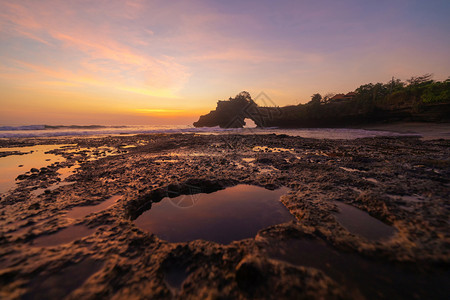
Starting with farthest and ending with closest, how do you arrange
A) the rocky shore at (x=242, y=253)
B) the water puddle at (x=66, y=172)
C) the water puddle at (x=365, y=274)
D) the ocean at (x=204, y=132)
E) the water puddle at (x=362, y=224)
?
the ocean at (x=204, y=132) < the water puddle at (x=66, y=172) < the water puddle at (x=362, y=224) < the rocky shore at (x=242, y=253) < the water puddle at (x=365, y=274)

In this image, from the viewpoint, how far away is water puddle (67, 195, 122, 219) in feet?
10.7

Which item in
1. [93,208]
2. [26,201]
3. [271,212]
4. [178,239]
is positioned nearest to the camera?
[178,239]

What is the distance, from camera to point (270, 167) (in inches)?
252

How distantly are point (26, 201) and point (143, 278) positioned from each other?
13.5ft

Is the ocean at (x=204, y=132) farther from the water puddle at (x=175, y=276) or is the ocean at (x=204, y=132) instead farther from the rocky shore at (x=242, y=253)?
the water puddle at (x=175, y=276)

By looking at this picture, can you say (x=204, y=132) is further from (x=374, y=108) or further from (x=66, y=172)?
(x=374, y=108)

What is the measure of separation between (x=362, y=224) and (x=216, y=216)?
2.40 metres

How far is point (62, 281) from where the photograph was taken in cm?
184

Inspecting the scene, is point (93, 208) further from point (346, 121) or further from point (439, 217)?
point (346, 121)

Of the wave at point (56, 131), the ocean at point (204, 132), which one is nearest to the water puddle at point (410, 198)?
the ocean at point (204, 132)

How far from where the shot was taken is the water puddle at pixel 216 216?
264 centimetres

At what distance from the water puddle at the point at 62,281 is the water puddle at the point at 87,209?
1539 mm

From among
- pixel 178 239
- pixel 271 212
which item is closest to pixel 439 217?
pixel 271 212

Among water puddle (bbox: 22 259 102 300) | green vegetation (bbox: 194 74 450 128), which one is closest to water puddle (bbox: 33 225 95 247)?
water puddle (bbox: 22 259 102 300)
